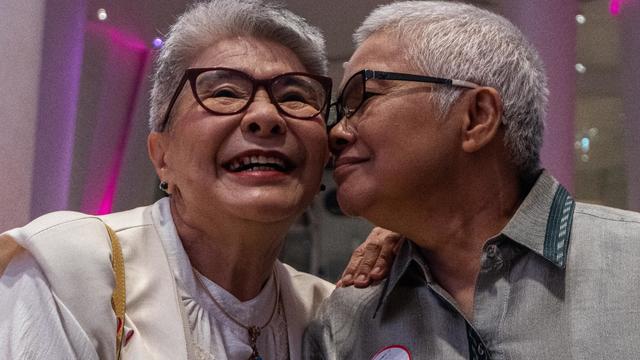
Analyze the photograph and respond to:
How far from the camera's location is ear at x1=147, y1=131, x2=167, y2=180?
2.18 m

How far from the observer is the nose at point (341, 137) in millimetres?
2109

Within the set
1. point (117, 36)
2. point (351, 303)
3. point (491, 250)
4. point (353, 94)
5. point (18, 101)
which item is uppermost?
point (353, 94)

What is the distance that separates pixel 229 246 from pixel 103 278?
17.4 inches

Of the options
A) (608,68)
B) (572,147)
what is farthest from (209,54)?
(608,68)

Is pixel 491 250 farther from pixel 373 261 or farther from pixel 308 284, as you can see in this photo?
pixel 308 284

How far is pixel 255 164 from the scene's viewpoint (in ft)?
6.44

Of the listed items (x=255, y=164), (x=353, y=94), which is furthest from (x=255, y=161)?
(x=353, y=94)

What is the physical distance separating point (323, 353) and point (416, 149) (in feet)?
2.19

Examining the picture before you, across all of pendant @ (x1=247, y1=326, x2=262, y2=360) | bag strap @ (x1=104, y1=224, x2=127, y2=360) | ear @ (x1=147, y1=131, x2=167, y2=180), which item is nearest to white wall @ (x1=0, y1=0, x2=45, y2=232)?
ear @ (x1=147, y1=131, x2=167, y2=180)

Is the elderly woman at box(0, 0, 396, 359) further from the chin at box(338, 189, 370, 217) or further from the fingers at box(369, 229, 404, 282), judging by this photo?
the fingers at box(369, 229, 404, 282)

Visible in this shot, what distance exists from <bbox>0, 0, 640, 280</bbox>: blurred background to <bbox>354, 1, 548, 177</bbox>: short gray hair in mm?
679

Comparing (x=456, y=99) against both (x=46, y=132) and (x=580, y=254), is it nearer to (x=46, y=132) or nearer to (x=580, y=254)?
(x=580, y=254)

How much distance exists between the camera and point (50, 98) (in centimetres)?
298

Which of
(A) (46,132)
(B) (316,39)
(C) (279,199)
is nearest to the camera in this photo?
(C) (279,199)
